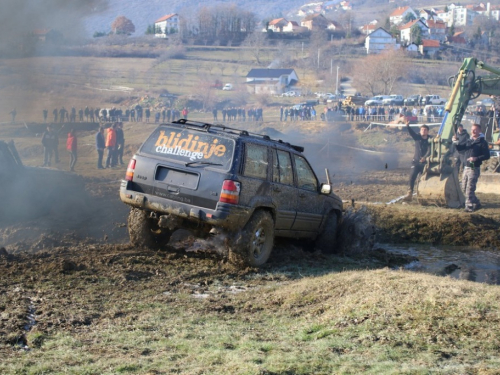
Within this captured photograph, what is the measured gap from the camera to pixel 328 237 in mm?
10516

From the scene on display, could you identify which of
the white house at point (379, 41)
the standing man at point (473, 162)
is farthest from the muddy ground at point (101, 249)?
the white house at point (379, 41)

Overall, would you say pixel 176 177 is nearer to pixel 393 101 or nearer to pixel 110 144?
pixel 110 144

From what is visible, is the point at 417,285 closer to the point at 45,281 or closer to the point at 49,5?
the point at 45,281

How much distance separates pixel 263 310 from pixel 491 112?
1929 cm

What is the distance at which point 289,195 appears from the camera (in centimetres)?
938

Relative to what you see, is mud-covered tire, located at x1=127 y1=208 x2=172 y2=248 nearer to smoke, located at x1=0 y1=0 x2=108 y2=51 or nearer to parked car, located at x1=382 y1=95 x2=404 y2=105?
smoke, located at x1=0 y1=0 x2=108 y2=51

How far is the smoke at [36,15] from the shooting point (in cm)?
1900

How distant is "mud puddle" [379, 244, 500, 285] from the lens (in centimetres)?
971

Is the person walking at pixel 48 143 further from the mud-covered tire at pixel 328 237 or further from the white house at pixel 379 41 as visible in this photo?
the white house at pixel 379 41

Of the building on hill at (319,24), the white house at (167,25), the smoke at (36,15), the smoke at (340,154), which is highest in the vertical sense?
the building on hill at (319,24)

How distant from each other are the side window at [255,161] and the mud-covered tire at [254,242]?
536 mm

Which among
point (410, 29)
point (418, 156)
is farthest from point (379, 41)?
point (418, 156)

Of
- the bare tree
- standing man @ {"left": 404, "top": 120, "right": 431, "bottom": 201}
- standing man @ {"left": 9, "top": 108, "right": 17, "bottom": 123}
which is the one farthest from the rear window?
the bare tree

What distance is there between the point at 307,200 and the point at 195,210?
2259 millimetres
